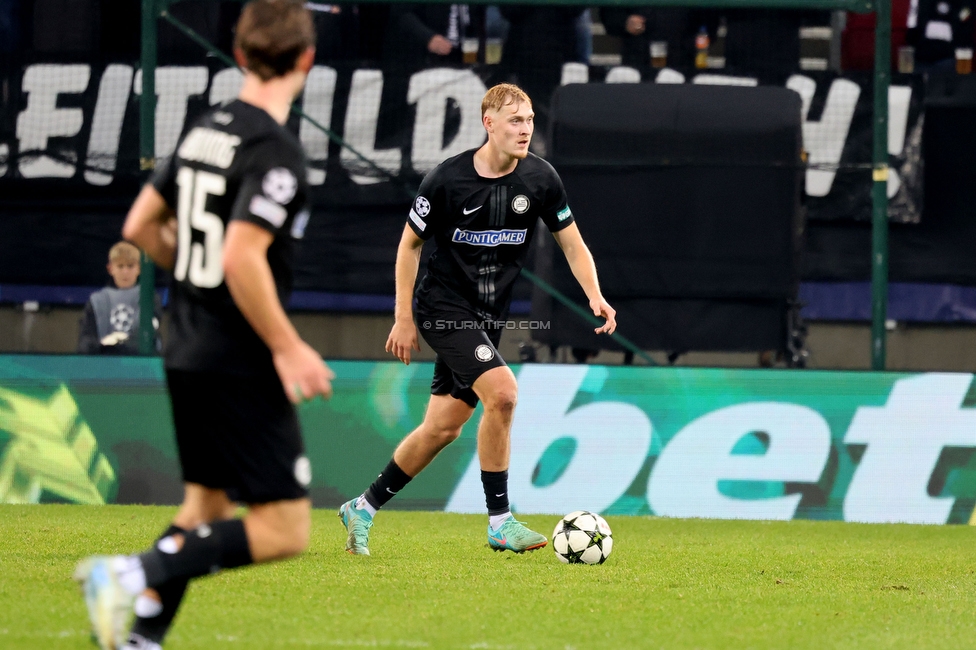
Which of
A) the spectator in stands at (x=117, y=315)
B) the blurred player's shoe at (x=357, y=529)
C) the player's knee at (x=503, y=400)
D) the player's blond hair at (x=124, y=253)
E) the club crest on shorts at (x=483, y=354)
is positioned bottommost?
Answer: the blurred player's shoe at (x=357, y=529)

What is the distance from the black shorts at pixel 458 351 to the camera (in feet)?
22.0

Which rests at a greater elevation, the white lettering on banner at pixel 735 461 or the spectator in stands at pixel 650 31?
the spectator in stands at pixel 650 31

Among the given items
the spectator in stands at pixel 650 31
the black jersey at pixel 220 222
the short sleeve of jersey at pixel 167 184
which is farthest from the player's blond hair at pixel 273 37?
the spectator in stands at pixel 650 31

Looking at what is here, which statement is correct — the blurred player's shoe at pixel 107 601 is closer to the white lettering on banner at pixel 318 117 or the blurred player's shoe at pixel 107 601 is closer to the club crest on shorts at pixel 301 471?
the club crest on shorts at pixel 301 471

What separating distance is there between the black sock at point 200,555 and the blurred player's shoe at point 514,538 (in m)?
2.89

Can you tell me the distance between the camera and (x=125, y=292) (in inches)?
A: 369

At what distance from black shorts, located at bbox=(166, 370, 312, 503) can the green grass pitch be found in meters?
0.76

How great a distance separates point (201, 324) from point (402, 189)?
5.48 metres

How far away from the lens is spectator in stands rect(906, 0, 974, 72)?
10.7 metres

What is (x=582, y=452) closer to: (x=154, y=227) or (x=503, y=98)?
(x=503, y=98)

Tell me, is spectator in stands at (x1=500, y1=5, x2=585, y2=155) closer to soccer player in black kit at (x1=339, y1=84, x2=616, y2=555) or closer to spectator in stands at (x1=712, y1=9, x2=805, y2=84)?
spectator in stands at (x1=712, y1=9, x2=805, y2=84)

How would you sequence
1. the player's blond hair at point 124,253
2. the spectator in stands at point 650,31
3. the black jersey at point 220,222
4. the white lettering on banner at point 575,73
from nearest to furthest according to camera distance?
the black jersey at point 220,222
the player's blond hair at point 124,253
the white lettering on banner at point 575,73
the spectator in stands at point 650,31

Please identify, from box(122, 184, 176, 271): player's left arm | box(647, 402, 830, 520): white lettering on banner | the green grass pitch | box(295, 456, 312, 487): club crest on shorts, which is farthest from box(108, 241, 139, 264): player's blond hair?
box(295, 456, 312, 487): club crest on shorts

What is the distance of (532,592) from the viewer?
5.73 metres
